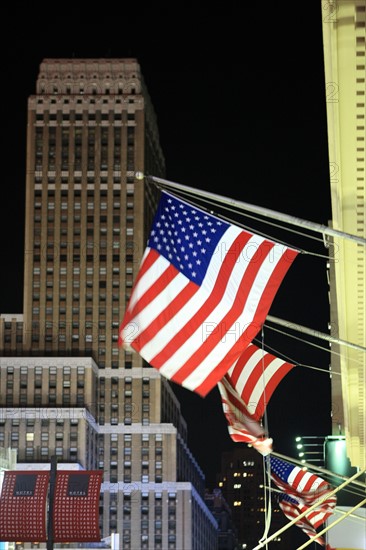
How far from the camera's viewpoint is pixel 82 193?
16550 cm

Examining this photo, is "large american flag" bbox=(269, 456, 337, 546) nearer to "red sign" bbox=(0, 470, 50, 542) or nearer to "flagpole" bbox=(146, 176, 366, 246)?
"flagpole" bbox=(146, 176, 366, 246)

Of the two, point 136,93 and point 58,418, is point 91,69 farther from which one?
point 58,418

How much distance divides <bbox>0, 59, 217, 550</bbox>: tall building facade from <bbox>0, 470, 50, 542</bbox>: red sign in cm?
8526

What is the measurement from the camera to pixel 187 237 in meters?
17.5

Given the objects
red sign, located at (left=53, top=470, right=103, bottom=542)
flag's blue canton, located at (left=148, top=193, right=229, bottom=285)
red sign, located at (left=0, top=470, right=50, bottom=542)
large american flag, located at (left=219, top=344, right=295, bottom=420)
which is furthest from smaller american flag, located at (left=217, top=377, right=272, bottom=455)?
red sign, located at (left=53, top=470, right=103, bottom=542)

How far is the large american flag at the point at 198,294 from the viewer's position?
16.6 metres

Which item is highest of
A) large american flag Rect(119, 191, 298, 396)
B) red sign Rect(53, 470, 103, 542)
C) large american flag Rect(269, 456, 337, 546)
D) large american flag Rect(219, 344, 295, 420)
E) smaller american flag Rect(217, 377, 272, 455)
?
large american flag Rect(119, 191, 298, 396)

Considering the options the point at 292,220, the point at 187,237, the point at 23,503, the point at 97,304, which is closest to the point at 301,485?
the point at 187,237

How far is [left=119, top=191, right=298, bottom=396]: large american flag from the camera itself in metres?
16.6

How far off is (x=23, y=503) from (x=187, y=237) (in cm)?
5707

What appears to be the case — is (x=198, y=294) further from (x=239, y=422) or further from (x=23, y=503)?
(x=23, y=503)

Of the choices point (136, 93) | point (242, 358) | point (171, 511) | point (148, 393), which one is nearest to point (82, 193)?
point (136, 93)

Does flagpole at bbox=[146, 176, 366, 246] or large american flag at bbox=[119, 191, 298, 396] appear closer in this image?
flagpole at bbox=[146, 176, 366, 246]

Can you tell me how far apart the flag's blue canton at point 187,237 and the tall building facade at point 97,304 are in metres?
141
